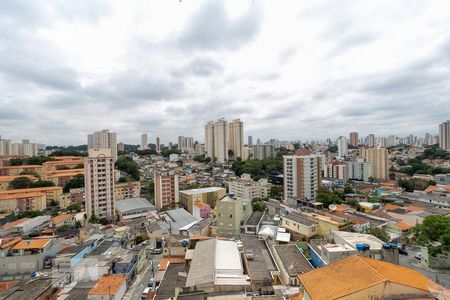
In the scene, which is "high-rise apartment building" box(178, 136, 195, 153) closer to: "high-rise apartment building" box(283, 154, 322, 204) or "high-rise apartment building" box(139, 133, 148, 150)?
"high-rise apartment building" box(139, 133, 148, 150)

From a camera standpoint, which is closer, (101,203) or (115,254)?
(115,254)

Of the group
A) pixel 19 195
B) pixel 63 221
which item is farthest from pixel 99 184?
pixel 19 195

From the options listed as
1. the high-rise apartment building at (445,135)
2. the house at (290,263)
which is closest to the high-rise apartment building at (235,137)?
the house at (290,263)

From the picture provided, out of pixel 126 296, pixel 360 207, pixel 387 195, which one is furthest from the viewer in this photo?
pixel 387 195

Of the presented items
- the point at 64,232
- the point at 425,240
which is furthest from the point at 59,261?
the point at 425,240

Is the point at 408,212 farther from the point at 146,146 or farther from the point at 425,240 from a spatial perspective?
the point at 146,146
